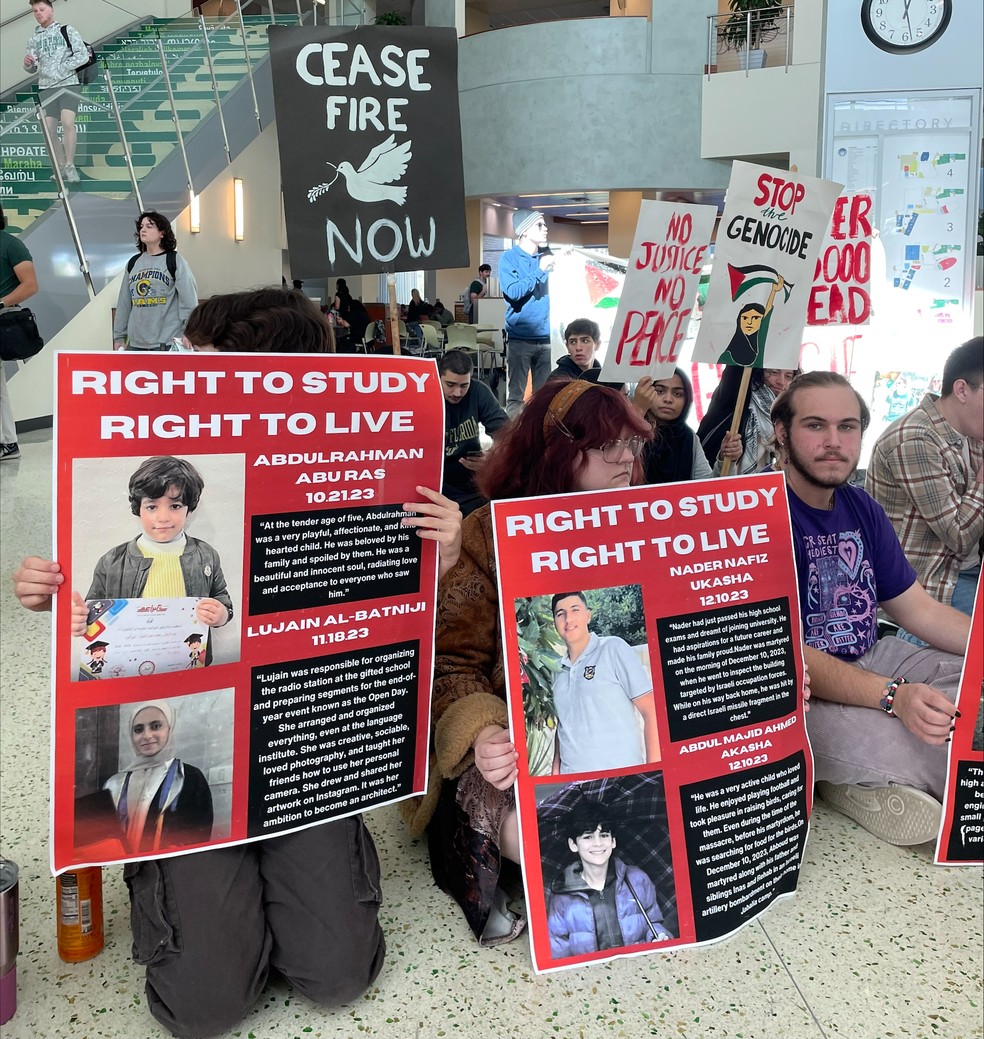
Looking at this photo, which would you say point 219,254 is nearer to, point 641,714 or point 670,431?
point 670,431

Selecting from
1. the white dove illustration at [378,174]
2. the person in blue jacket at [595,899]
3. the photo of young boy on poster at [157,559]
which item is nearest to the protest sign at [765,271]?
the white dove illustration at [378,174]

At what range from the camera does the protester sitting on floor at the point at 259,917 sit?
5.07 ft

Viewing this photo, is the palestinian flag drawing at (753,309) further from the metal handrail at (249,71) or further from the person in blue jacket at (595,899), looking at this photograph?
the metal handrail at (249,71)

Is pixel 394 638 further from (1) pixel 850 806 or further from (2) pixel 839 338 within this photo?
(2) pixel 839 338

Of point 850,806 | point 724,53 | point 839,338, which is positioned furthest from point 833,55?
point 724,53

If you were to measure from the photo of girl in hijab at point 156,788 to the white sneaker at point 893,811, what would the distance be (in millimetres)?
1458

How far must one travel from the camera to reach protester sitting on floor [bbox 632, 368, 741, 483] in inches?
139

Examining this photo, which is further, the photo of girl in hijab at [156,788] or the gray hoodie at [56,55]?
the gray hoodie at [56,55]

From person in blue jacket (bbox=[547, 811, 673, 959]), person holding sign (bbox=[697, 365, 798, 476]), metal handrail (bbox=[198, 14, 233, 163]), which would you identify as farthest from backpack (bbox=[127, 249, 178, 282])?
metal handrail (bbox=[198, 14, 233, 163])

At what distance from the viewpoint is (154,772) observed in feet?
4.86

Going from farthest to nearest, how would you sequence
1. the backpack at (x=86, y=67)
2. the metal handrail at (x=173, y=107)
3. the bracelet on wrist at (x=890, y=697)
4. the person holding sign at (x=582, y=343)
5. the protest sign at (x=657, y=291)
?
the metal handrail at (x=173, y=107) < the backpack at (x=86, y=67) < the person holding sign at (x=582, y=343) < the protest sign at (x=657, y=291) < the bracelet on wrist at (x=890, y=697)

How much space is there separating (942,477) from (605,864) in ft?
5.44

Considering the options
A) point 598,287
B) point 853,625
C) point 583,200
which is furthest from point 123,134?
point 583,200

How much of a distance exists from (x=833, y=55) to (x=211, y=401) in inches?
237
